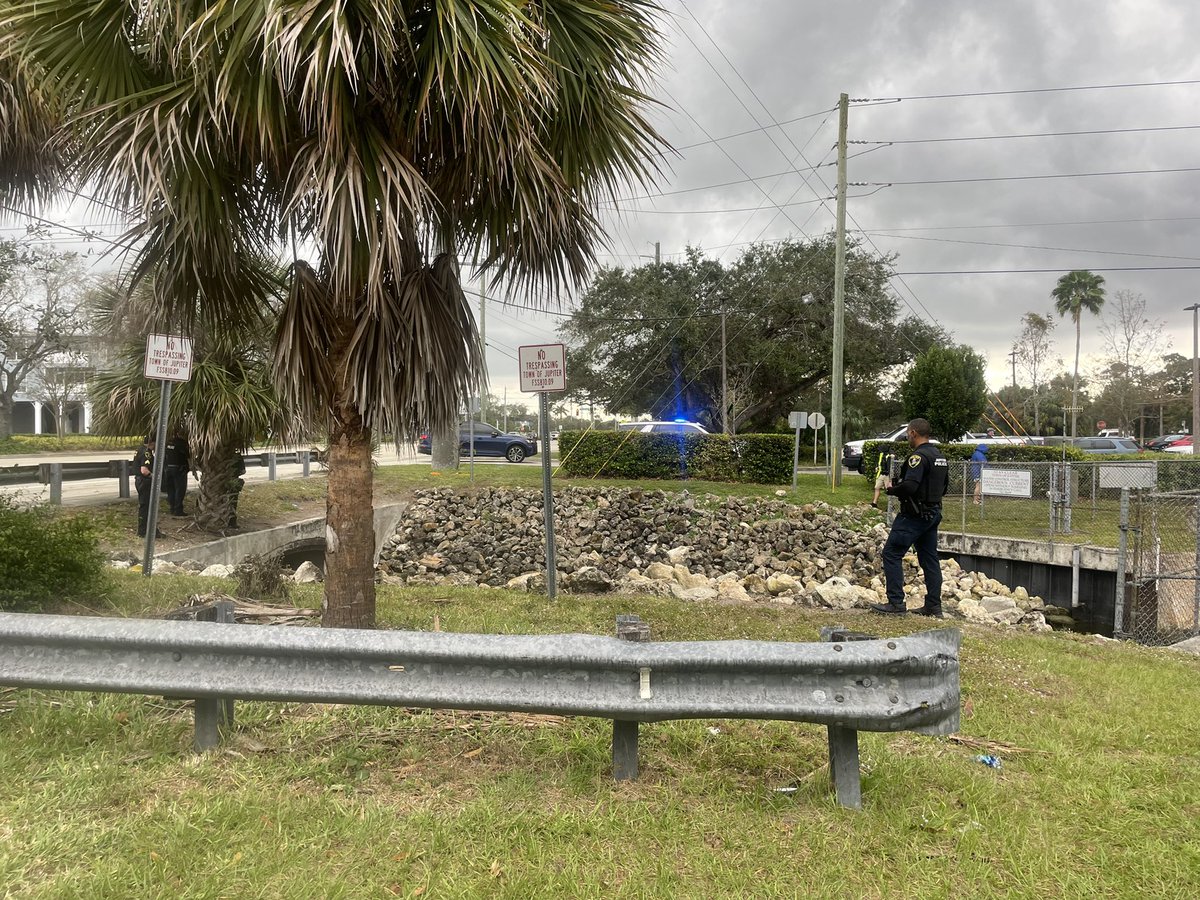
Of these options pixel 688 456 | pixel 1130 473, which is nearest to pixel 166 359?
pixel 688 456

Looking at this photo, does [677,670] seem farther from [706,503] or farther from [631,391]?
[631,391]

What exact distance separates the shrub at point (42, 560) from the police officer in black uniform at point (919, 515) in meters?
7.62

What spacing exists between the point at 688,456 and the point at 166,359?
16190 millimetres

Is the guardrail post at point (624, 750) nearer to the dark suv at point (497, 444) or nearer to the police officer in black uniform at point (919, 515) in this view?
the police officer in black uniform at point (919, 515)

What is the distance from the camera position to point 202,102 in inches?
174

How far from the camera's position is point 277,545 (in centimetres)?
1443

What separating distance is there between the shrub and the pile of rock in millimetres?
6043

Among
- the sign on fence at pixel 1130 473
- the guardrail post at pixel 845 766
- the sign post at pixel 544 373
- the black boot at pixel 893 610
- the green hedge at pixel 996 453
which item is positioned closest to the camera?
the guardrail post at pixel 845 766

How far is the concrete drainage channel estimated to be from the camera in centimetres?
1197

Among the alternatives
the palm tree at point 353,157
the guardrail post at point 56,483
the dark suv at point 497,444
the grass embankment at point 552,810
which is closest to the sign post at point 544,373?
the palm tree at point 353,157

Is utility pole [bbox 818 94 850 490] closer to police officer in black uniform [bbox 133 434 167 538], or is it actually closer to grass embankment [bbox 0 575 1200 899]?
police officer in black uniform [bbox 133 434 167 538]

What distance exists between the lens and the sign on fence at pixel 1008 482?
1517 centimetres

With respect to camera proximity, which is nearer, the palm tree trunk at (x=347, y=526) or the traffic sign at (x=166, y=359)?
the palm tree trunk at (x=347, y=526)

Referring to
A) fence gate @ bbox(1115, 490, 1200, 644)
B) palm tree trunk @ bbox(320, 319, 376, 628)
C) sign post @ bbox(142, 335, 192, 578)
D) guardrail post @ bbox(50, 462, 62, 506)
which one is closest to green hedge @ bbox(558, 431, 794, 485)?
fence gate @ bbox(1115, 490, 1200, 644)
